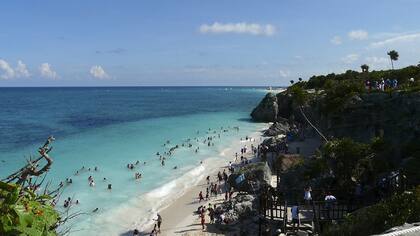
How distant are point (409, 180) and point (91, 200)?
80.6 feet

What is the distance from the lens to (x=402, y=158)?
22.5 metres

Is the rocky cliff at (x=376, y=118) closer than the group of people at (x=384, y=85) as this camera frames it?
Yes

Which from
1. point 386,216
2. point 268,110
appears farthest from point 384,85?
point 268,110

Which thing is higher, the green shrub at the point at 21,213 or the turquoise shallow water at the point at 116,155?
the green shrub at the point at 21,213

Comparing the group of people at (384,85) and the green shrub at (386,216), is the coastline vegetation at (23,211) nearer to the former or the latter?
the green shrub at (386,216)

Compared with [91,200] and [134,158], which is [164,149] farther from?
[91,200]

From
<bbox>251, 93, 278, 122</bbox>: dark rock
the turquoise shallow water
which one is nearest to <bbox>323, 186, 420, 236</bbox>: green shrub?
the turquoise shallow water

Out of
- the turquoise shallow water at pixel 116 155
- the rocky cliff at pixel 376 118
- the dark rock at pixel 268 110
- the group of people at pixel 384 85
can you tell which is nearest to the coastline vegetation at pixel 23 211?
the turquoise shallow water at pixel 116 155

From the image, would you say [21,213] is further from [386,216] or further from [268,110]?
[268,110]

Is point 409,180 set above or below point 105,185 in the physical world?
above

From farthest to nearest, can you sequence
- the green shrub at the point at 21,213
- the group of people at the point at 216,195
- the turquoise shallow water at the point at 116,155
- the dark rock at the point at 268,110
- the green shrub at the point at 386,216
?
the dark rock at the point at 268,110 → the turquoise shallow water at the point at 116,155 → the group of people at the point at 216,195 → the green shrub at the point at 386,216 → the green shrub at the point at 21,213

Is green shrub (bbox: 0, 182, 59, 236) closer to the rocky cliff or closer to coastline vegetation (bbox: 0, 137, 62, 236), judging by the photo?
coastline vegetation (bbox: 0, 137, 62, 236)

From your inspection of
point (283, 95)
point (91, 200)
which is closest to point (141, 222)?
point (91, 200)

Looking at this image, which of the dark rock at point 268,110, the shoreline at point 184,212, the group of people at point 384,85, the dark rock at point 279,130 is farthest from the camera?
the dark rock at point 268,110
